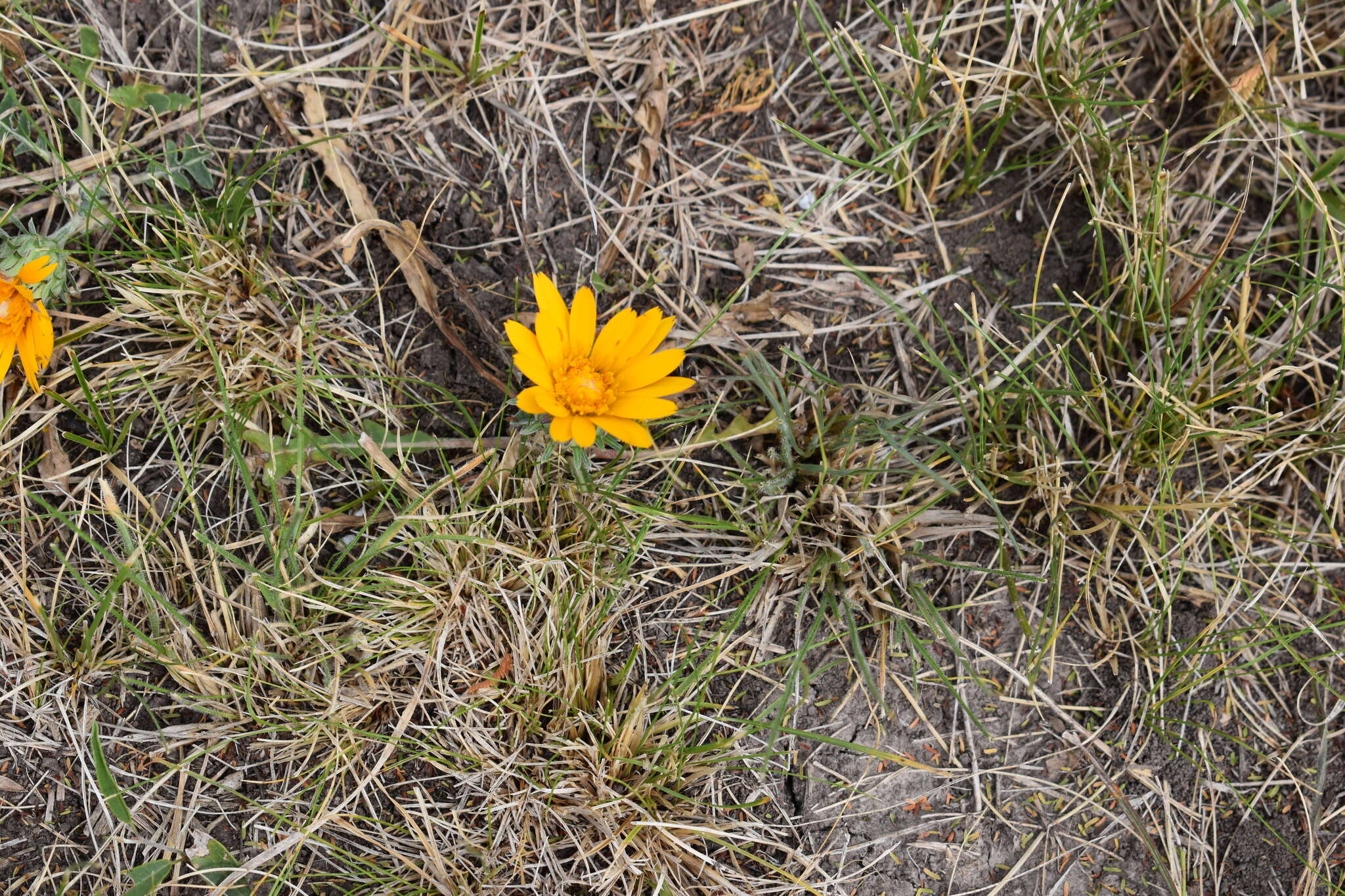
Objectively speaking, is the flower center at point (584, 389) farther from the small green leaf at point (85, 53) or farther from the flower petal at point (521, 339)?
the small green leaf at point (85, 53)

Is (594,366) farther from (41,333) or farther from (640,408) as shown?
(41,333)

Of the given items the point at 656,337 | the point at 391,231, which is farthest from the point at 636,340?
the point at 391,231

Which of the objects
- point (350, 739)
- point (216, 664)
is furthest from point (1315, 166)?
point (216, 664)

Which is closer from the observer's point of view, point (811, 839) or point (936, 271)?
point (811, 839)

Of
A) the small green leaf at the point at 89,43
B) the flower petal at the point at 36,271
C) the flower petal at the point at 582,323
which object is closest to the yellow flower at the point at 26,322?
the flower petal at the point at 36,271

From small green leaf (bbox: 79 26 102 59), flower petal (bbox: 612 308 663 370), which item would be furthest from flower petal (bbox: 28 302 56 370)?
flower petal (bbox: 612 308 663 370)

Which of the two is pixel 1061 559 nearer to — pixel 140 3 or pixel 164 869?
pixel 164 869
